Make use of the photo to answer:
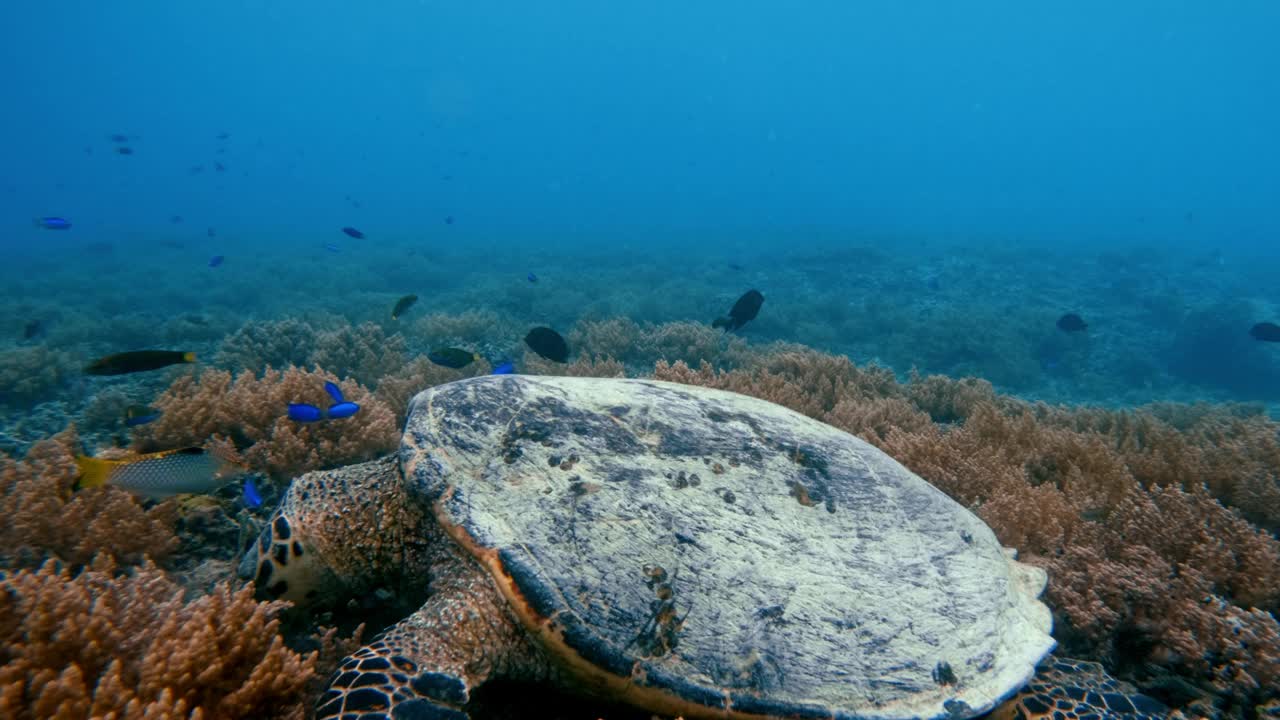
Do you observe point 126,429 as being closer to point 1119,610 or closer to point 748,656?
point 748,656

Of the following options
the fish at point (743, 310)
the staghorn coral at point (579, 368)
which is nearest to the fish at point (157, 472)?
the staghorn coral at point (579, 368)

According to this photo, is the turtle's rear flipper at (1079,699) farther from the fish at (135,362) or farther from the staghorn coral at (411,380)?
the fish at (135,362)

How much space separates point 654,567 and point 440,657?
0.81m

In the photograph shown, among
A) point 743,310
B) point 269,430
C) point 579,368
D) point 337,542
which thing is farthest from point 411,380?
point 337,542

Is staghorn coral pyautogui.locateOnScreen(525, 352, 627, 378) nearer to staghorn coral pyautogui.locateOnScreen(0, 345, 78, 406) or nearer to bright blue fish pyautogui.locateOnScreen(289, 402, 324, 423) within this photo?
bright blue fish pyautogui.locateOnScreen(289, 402, 324, 423)

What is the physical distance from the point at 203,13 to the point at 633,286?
173212mm

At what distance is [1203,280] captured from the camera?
18.9 m

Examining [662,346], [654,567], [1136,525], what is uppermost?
[654,567]

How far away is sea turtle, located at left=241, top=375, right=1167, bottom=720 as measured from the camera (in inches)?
69.7

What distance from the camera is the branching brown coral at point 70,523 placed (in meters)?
2.52

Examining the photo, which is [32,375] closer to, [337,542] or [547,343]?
[547,343]

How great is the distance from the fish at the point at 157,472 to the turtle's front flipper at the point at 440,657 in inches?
61.7

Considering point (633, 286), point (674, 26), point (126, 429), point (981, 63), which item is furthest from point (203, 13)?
point (981, 63)

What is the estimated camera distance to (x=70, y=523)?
261 centimetres
